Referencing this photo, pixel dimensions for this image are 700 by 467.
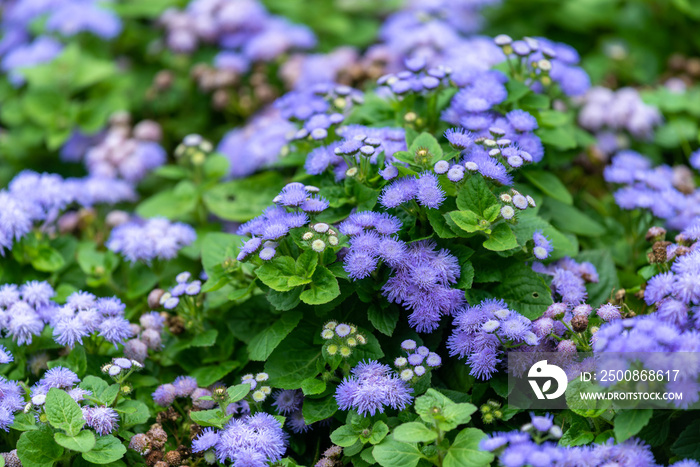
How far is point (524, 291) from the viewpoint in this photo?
109 inches

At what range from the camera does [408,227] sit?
2793mm

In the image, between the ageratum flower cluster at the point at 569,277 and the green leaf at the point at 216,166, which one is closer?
the ageratum flower cluster at the point at 569,277

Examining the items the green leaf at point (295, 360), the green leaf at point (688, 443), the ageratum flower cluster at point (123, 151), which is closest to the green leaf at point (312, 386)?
the green leaf at point (295, 360)

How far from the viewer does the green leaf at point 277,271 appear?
2586 mm

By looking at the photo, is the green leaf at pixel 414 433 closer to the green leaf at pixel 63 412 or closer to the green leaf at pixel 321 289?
the green leaf at pixel 321 289

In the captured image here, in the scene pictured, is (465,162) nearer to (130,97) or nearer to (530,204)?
(530,204)

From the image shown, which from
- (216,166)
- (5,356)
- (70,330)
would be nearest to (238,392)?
(70,330)

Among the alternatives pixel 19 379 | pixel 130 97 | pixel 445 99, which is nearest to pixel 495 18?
pixel 445 99

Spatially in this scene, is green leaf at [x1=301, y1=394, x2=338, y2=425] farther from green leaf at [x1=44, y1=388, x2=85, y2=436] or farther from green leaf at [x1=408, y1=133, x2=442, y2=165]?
green leaf at [x1=408, y1=133, x2=442, y2=165]

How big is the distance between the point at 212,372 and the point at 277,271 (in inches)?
26.3

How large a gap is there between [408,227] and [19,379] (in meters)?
1.86

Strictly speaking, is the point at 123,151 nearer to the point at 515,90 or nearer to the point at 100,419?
the point at 100,419

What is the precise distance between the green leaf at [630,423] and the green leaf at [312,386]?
109 cm

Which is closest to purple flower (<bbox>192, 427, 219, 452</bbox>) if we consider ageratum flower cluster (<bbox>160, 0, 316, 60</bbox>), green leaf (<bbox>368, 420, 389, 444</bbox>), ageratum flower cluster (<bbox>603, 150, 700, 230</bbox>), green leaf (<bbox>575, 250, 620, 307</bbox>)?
green leaf (<bbox>368, 420, 389, 444</bbox>)
